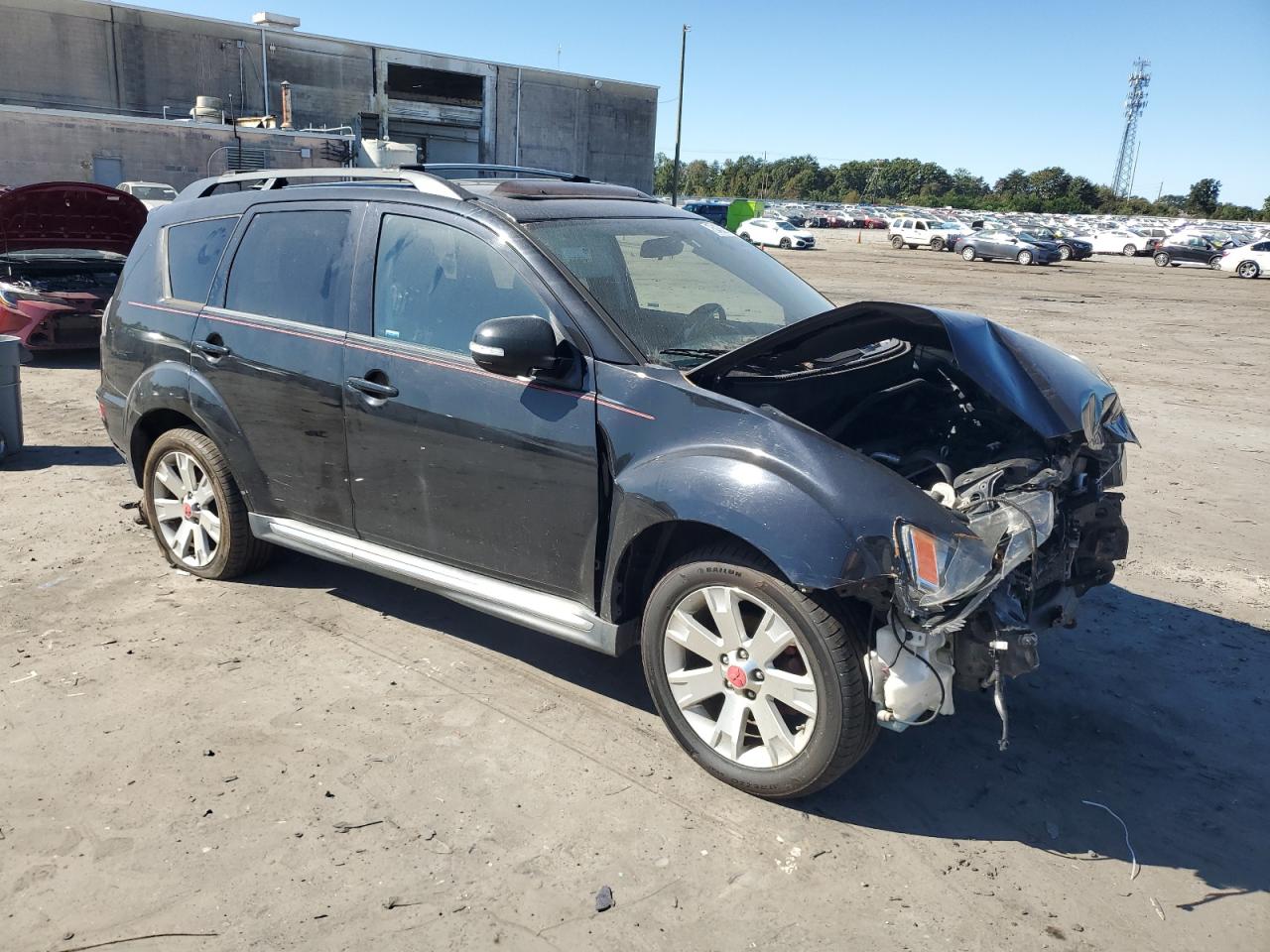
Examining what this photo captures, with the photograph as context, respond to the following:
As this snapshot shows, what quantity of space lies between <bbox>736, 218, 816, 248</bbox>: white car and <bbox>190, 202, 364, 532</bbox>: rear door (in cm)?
4121

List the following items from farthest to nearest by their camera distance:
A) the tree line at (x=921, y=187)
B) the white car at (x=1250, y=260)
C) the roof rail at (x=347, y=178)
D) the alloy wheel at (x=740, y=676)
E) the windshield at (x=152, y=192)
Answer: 1. the tree line at (x=921, y=187)
2. the white car at (x=1250, y=260)
3. the windshield at (x=152, y=192)
4. the roof rail at (x=347, y=178)
5. the alloy wheel at (x=740, y=676)

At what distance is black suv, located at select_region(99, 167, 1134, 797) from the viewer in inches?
122

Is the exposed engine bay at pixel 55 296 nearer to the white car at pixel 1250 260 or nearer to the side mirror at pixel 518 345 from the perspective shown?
the side mirror at pixel 518 345

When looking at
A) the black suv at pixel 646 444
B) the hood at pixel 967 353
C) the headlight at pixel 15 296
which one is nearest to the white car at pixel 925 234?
the headlight at pixel 15 296

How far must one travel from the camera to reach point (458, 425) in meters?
3.83

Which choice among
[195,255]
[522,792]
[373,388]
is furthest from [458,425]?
[195,255]

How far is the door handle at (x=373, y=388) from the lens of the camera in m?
4.02

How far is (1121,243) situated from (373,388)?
50.5 m

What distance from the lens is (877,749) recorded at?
368 centimetres

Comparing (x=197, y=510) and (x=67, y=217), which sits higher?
(x=67, y=217)

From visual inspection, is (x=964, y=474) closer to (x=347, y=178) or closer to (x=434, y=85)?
(x=347, y=178)

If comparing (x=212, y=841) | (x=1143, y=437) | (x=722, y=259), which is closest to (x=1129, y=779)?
(x=722, y=259)

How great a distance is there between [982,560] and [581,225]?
215cm

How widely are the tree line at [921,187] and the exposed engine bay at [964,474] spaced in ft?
303
